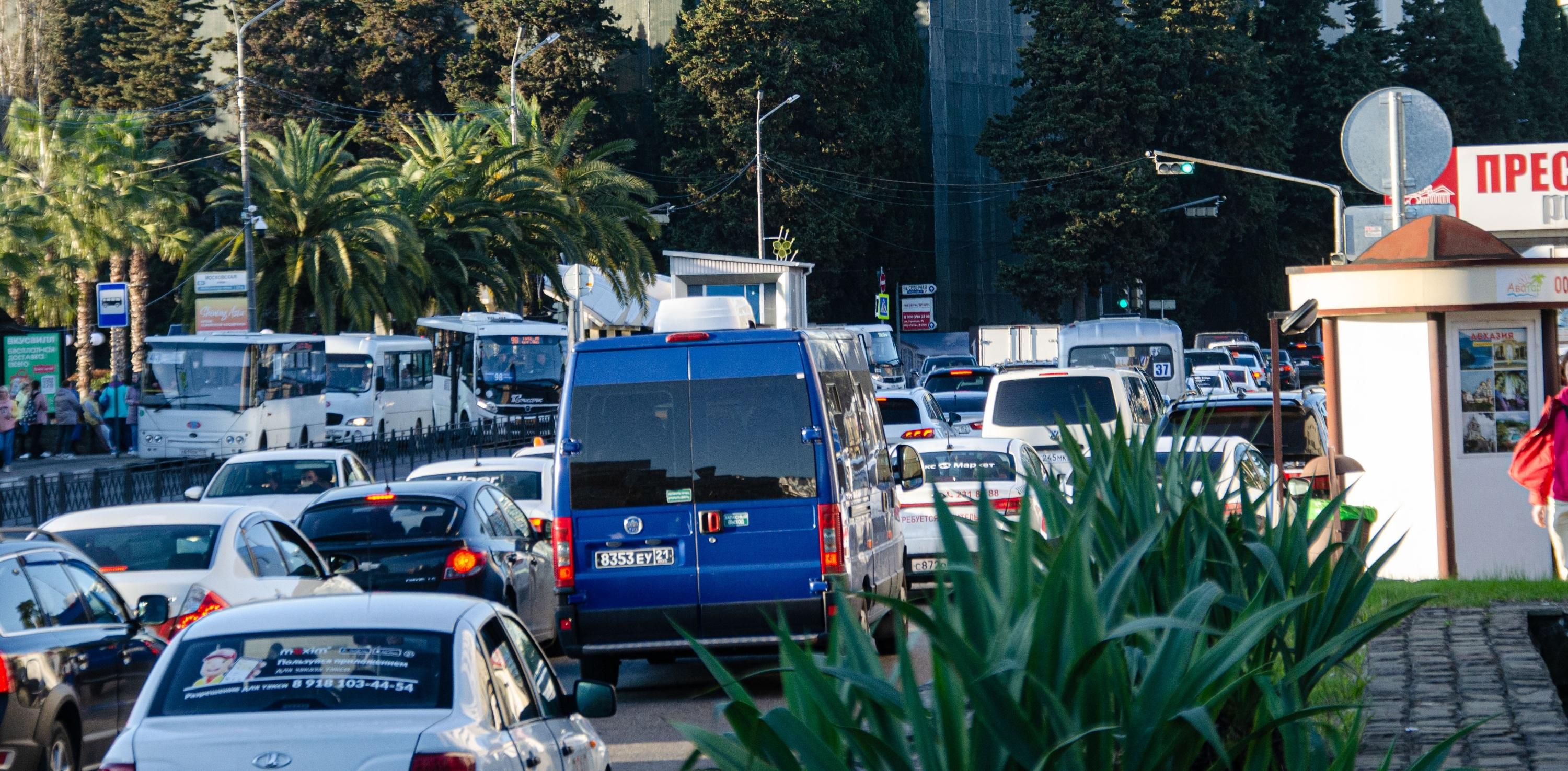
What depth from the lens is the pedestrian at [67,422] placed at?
34594mm

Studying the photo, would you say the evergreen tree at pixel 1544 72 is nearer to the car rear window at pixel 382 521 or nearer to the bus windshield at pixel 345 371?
the bus windshield at pixel 345 371

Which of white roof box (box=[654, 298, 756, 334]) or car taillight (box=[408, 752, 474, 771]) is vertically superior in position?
white roof box (box=[654, 298, 756, 334])

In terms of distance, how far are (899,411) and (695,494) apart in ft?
36.6

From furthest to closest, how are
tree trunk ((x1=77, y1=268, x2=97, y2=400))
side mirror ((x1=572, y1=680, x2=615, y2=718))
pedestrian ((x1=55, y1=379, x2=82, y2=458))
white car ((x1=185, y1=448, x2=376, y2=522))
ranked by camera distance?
tree trunk ((x1=77, y1=268, x2=97, y2=400)) → pedestrian ((x1=55, y1=379, x2=82, y2=458)) → white car ((x1=185, y1=448, x2=376, y2=522)) → side mirror ((x1=572, y1=680, x2=615, y2=718))

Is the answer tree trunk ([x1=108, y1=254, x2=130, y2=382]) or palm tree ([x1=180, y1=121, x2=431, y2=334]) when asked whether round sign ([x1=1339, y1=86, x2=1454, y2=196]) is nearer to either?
palm tree ([x1=180, y1=121, x2=431, y2=334])

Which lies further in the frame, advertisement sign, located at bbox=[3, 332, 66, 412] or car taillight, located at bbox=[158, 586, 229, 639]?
advertisement sign, located at bbox=[3, 332, 66, 412]

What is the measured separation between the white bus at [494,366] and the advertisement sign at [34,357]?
12.3 m

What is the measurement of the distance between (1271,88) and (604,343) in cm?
6607

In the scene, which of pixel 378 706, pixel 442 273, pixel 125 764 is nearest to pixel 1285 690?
pixel 378 706

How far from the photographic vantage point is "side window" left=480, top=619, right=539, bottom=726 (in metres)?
5.90

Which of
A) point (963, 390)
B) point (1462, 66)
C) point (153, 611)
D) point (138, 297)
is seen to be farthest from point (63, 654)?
point (1462, 66)

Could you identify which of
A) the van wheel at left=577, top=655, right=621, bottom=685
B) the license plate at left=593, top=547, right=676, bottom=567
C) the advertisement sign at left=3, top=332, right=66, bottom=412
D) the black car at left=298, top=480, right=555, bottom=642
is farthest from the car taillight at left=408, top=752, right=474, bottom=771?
the advertisement sign at left=3, top=332, right=66, bottom=412

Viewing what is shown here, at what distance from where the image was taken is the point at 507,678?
6105mm

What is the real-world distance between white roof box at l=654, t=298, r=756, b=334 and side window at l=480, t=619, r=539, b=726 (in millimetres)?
7056
